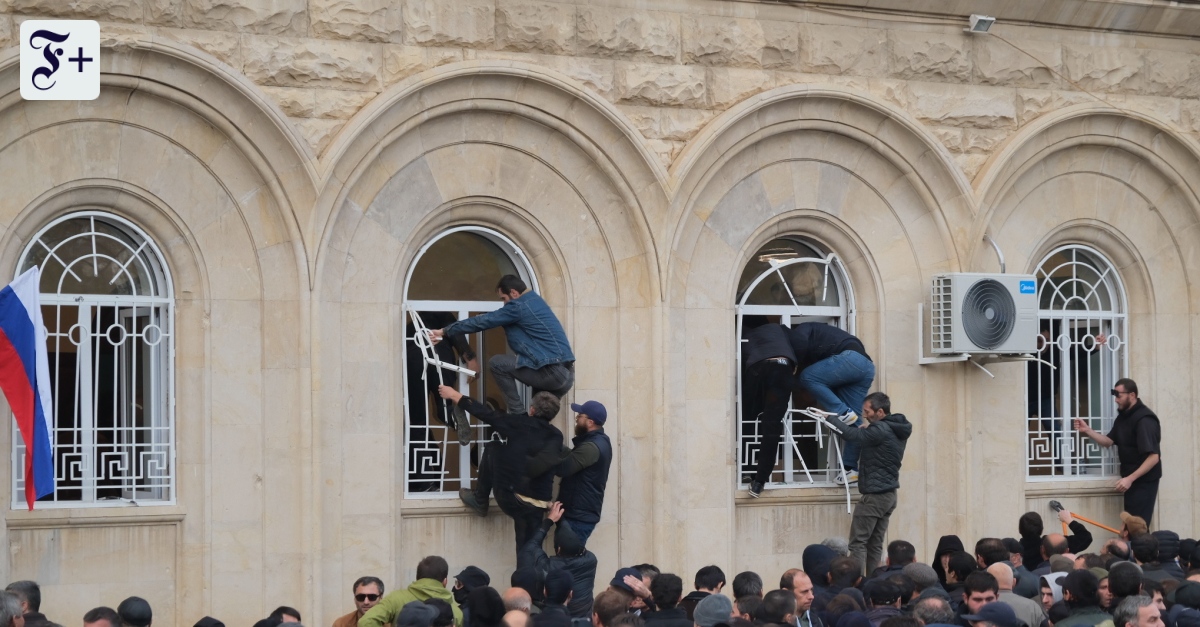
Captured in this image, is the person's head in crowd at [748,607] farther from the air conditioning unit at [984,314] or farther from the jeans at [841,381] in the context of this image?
the air conditioning unit at [984,314]

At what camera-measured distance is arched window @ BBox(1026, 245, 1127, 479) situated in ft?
50.5

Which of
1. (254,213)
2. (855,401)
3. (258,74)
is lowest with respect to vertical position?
(855,401)

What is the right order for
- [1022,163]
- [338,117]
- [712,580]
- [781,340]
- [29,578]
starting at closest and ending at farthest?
[712,580] < [29,578] < [338,117] < [781,340] < [1022,163]

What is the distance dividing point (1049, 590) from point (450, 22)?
5.90 metres

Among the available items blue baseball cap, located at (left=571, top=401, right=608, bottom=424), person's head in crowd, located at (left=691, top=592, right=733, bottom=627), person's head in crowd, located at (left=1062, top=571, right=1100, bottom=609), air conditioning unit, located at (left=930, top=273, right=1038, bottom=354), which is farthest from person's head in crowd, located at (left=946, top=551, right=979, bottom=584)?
air conditioning unit, located at (left=930, top=273, right=1038, bottom=354)

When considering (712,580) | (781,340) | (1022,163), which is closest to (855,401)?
(781,340)

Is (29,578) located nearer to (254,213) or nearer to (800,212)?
(254,213)

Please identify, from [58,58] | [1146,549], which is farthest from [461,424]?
[1146,549]

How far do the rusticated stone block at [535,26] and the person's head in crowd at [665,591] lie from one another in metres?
→ 5.23

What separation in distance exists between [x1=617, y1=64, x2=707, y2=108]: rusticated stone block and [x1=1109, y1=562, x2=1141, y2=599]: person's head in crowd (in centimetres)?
563

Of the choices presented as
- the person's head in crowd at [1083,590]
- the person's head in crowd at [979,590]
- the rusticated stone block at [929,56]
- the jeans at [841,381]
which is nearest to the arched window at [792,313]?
the jeans at [841,381]

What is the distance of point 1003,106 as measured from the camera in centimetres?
1484

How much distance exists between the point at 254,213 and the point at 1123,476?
25.8ft

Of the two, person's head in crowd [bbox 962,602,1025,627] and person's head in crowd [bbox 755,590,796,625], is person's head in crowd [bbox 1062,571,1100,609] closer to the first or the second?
person's head in crowd [bbox 962,602,1025,627]
